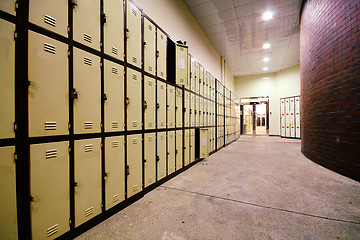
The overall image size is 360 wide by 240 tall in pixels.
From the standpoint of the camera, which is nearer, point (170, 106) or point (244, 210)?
point (244, 210)

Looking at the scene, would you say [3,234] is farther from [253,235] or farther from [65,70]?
[253,235]

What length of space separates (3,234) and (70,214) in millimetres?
400

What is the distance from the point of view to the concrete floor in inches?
55.9

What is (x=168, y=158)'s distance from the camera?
2.79 m

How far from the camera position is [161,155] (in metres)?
2.61

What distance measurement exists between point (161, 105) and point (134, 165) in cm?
106

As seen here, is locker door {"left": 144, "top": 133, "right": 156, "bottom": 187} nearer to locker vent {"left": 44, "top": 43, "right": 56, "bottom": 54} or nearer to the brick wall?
locker vent {"left": 44, "top": 43, "right": 56, "bottom": 54}

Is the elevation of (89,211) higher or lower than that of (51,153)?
lower

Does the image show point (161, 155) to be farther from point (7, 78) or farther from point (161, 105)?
point (7, 78)

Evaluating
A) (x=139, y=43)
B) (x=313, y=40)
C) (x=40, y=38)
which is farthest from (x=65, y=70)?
(x=313, y=40)

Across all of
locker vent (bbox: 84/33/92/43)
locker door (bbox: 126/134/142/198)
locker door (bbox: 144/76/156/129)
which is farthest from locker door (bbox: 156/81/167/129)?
locker vent (bbox: 84/33/92/43)

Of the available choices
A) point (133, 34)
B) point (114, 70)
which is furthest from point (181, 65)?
point (114, 70)

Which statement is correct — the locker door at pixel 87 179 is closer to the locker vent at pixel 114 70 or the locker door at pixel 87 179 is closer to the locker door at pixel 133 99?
the locker door at pixel 133 99

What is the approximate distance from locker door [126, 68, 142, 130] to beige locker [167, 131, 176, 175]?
843mm
